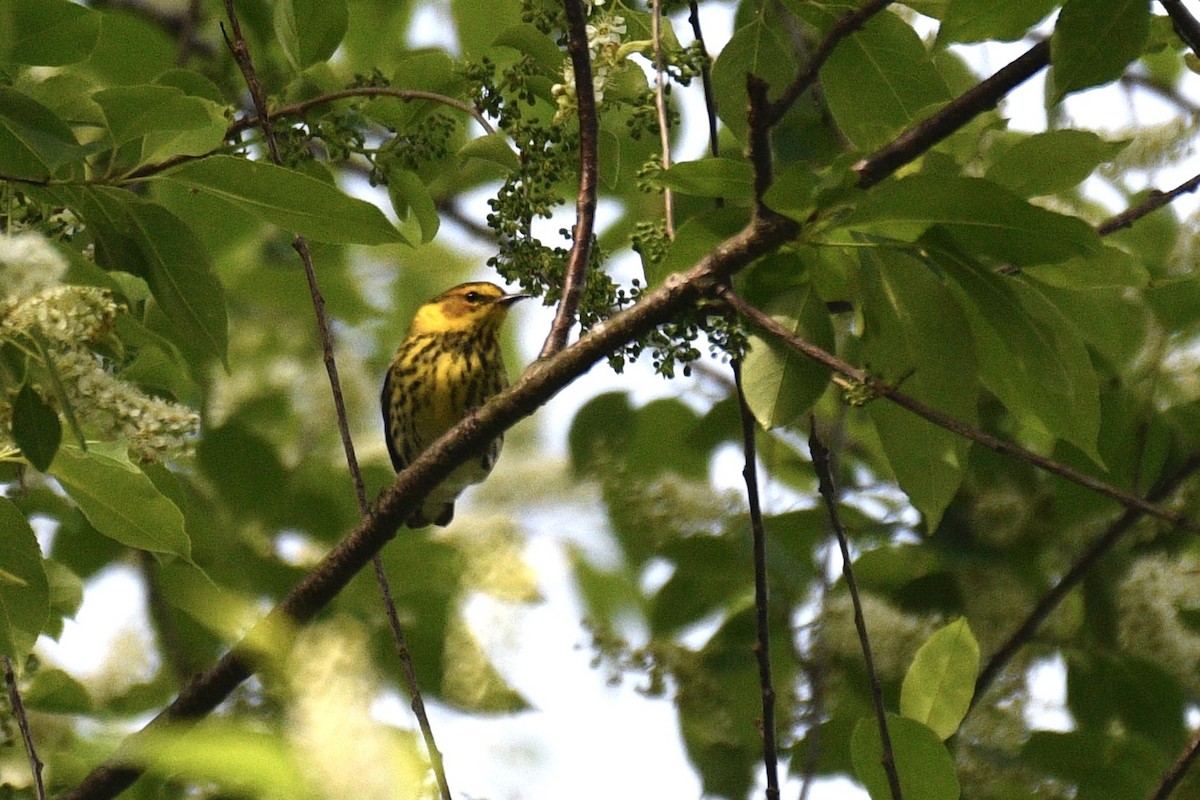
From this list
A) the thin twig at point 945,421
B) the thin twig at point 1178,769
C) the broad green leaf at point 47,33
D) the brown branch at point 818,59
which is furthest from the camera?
the broad green leaf at point 47,33

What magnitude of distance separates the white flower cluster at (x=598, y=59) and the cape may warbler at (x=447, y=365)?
Answer: 3.37 m

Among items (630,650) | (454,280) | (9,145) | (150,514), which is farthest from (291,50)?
(454,280)

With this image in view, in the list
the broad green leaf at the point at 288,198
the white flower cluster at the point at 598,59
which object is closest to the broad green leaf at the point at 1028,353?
the white flower cluster at the point at 598,59

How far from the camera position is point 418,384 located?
5.97 m

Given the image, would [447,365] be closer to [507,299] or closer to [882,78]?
[507,299]

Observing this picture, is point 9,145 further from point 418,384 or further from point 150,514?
point 418,384

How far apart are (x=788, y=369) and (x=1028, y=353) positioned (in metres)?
0.37

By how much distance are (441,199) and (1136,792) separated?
346cm

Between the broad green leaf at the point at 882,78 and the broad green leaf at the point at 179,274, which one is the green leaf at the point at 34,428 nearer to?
the broad green leaf at the point at 179,274

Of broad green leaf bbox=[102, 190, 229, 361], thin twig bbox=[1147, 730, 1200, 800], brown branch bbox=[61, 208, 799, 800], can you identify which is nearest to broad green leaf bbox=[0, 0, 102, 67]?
broad green leaf bbox=[102, 190, 229, 361]

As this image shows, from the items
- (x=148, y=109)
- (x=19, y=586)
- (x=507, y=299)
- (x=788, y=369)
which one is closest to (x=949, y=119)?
(x=788, y=369)

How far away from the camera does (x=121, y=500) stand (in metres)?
2.33

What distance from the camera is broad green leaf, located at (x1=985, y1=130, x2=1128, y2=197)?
2.19 m

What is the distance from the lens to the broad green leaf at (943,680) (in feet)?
8.27
